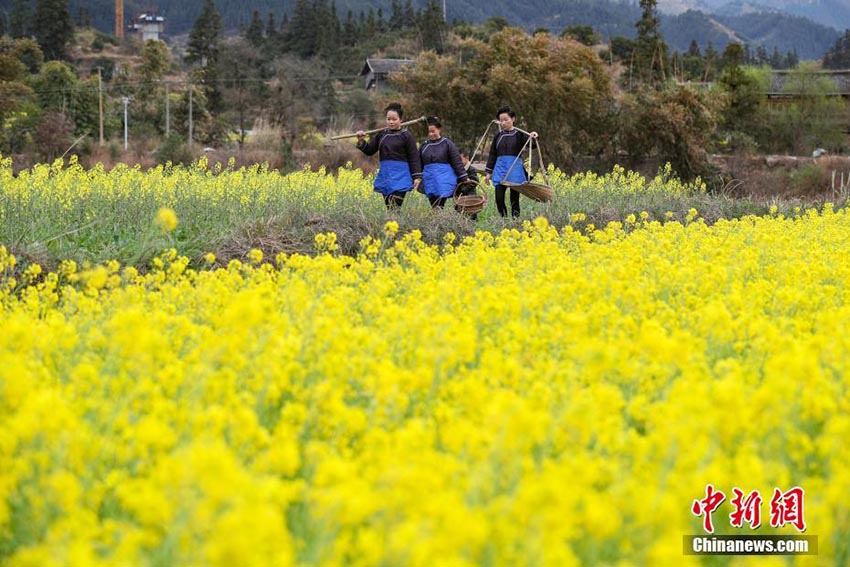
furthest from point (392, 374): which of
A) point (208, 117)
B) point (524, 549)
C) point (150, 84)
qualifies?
point (150, 84)

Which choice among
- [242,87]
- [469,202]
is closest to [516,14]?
[242,87]

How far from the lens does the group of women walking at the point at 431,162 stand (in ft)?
31.0

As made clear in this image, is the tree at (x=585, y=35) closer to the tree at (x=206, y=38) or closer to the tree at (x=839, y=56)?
the tree at (x=206, y=38)

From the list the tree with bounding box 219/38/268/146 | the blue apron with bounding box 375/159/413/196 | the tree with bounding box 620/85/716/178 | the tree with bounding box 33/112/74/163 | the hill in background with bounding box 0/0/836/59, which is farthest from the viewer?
the hill in background with bounding box 0/0/836/59

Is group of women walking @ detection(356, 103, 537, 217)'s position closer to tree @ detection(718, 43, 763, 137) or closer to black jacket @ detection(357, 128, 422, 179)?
black jacket @ detection(357, 128, 422, 179)

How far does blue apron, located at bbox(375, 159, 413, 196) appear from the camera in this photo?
31.3 ft

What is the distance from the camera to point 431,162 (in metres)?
9.81

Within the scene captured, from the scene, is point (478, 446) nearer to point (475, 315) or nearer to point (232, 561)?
point (232, 561)

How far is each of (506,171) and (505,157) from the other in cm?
18

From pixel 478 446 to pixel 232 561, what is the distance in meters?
0.82

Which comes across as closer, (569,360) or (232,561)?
(232,561)

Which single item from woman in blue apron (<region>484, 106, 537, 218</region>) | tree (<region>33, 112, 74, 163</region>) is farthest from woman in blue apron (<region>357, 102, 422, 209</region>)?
tree (<region>33, 112, 74, 163</region>)

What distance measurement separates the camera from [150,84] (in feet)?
128

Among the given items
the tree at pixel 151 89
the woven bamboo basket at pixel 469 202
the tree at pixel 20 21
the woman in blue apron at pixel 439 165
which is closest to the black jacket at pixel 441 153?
the woman in blue apron at pixel 439 165
